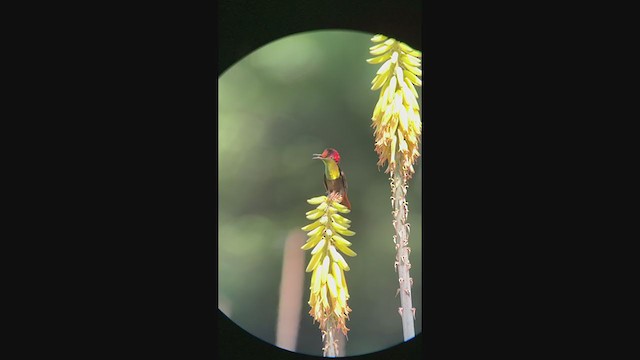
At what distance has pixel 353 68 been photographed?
2932mm

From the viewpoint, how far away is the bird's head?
2941 millimetres

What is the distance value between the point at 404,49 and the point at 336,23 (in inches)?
9.1

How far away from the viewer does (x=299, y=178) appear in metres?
2.94

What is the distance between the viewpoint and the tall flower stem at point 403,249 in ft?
9.64

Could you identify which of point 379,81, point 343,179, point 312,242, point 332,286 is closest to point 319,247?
point 312,242

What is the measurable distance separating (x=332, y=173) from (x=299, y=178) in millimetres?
106

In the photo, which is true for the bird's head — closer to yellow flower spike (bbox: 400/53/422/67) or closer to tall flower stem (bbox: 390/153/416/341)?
tall flower stem (bbox: 390/153/416/341)

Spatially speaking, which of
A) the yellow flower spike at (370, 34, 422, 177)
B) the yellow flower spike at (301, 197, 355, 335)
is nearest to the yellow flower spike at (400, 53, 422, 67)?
the yellow flower spike at (370, 34, 422, 177)

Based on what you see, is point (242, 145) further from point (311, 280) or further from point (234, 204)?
point (311, 280)

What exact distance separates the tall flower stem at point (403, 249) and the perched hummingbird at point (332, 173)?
16cm

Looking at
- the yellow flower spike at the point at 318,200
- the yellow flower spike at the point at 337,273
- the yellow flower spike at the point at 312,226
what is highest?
the yellow flower spike at the point at 318,200

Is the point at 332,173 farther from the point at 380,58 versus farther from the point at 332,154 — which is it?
the point at 380,58

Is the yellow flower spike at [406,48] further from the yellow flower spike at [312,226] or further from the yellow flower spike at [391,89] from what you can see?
the yellow flower spike at [312,226]

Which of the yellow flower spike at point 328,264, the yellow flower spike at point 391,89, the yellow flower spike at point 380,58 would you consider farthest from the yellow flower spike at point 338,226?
the yellow flower spike at point 380,58
